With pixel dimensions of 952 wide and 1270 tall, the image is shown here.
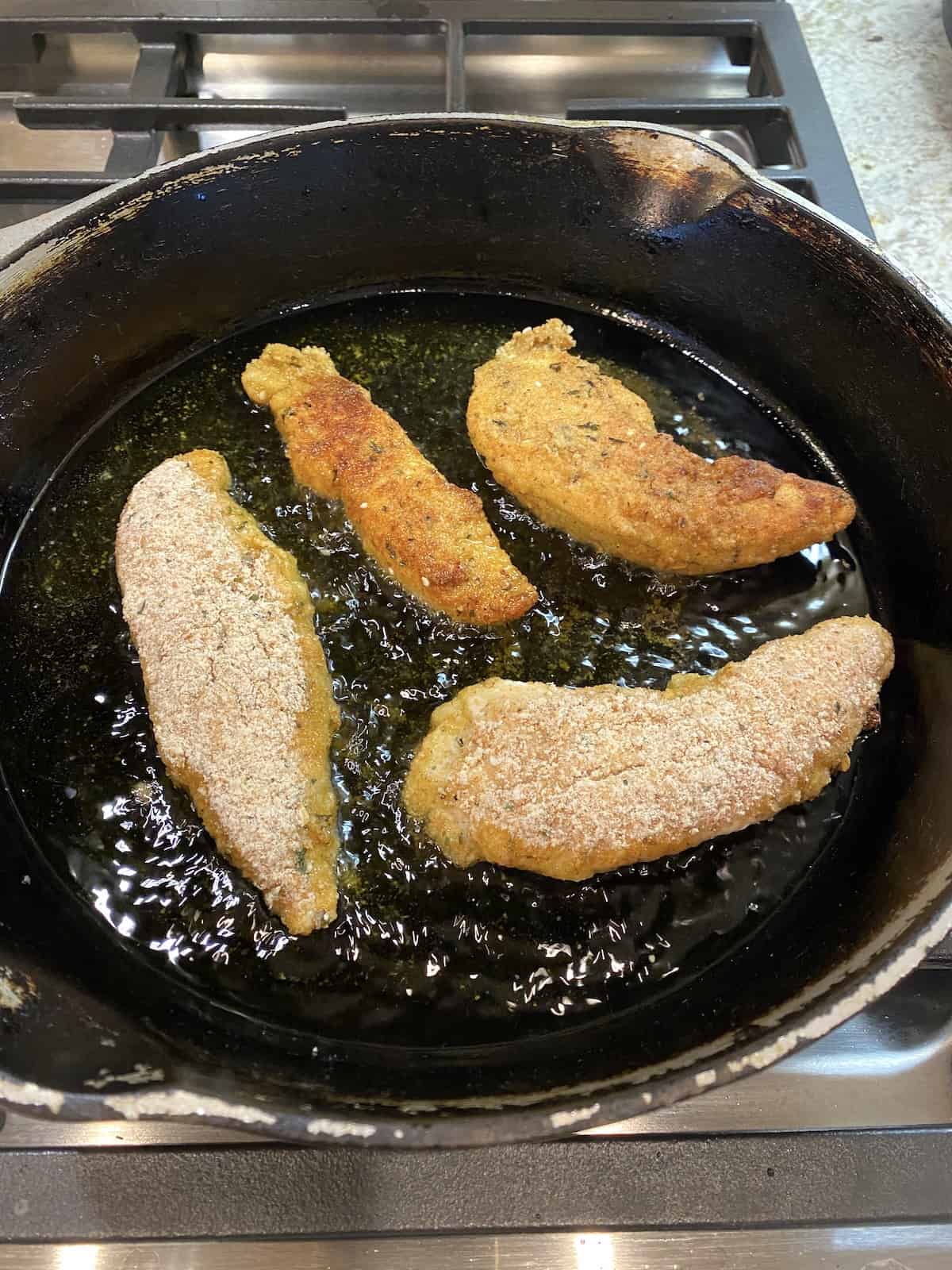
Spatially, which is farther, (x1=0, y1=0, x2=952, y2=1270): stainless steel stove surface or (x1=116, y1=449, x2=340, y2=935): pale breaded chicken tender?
(x1=116, y1=449, x2=340, y2=935): pale breaded chicken tender

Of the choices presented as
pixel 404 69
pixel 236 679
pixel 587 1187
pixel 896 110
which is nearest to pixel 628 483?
pixel 236 679

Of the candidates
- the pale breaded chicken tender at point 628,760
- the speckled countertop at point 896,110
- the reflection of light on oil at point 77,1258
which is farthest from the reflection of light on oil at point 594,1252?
the speckled countertop at point 896,110

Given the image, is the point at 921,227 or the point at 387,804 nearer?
the point at 387,804

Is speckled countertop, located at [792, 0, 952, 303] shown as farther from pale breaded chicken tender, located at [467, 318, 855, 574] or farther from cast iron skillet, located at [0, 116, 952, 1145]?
pale breaded chicken tender, located at [467, 318, 855, 574]

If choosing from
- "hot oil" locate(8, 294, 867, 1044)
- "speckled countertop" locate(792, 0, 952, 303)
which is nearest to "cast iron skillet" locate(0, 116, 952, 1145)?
"hot oil" locate(8, 294, 867, 1044)

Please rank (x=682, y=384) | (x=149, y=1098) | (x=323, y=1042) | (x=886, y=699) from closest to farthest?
(x=149, y=1098)
(x=323, y=1042)
(x=886, y=699)
(x=682, y=384)

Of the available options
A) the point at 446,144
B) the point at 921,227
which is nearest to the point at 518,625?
Result: the point at 446,144

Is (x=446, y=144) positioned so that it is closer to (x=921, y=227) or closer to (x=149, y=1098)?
(x=921, y=227)
